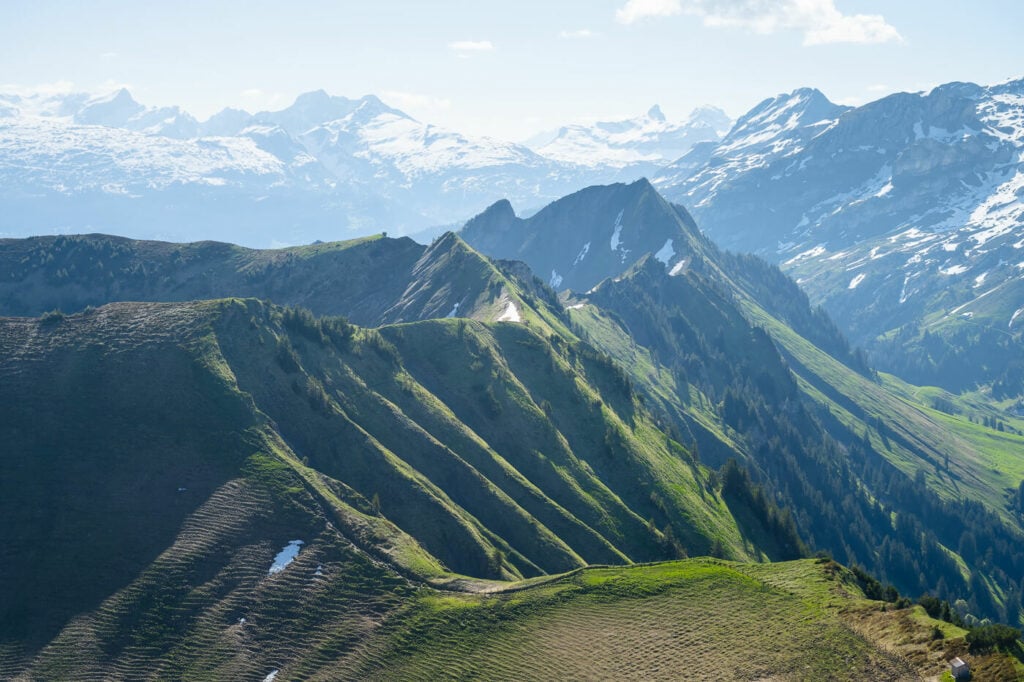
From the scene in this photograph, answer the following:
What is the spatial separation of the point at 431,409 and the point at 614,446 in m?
46.4

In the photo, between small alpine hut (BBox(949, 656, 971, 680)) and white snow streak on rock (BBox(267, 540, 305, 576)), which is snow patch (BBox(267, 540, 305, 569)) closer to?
white snow streak on rock (BBox(267, 540, 305, 576))

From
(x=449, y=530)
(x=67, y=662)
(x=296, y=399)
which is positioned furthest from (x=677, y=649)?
(x=296, y=399)

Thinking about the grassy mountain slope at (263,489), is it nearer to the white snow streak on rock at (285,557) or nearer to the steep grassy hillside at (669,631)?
the white snow streak on rock at (285,557)

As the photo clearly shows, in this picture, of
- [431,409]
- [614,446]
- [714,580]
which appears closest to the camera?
[714,580]

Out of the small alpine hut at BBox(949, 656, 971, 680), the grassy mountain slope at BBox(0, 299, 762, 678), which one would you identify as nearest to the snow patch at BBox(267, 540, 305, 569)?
the grassy mountain slope at BBox(0, 299, 762, 678)

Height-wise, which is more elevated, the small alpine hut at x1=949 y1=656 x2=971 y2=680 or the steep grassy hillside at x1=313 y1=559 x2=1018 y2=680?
the small alpine hut at x1=949 y1=656 x2=971 y2=680

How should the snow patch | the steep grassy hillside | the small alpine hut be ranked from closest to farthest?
the small alpine hut
the steep grassy hillside
the snow patch

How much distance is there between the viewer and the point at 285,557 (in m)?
121

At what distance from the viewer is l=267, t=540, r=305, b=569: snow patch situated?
11869cm

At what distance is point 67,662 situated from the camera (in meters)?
104

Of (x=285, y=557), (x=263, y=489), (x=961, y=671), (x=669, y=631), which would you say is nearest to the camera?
(x=961, y=671)

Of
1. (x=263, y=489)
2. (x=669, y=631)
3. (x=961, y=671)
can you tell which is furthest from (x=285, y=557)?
(x=961, y=671)

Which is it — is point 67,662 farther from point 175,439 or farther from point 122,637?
point 175,439

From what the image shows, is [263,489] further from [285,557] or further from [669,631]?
[669,631]
